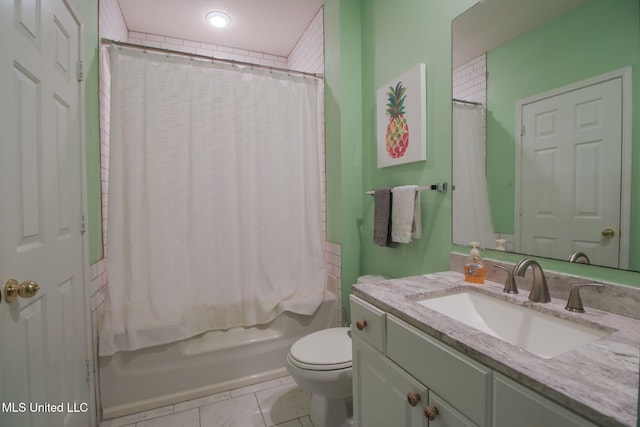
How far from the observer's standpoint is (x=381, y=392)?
102 centimetres

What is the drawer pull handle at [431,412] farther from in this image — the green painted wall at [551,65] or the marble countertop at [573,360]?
the green painted wall at [551,65]

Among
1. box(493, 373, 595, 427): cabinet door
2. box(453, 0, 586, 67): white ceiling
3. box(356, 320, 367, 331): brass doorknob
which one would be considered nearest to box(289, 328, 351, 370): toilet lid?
box(356, 320, 367, 331): brass doorknob

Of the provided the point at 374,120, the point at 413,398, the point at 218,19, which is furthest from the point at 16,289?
the point at 218,19

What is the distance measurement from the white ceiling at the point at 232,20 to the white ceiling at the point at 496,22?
137 cm

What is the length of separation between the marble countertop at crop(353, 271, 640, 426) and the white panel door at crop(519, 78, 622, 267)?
216 millimetres

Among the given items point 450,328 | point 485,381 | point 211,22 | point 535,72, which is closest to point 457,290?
point 450,328

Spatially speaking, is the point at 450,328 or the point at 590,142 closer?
the point at 450,328

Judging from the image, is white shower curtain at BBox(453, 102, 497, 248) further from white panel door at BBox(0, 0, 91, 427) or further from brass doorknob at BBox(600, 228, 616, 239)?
white panel door at BBox(0, 0, 91, 427)

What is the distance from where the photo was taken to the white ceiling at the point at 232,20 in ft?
7.40

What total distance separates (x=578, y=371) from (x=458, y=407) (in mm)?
275

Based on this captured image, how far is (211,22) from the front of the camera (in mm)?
2475

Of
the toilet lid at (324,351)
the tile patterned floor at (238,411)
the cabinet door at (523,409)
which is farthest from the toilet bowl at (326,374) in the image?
the cabinet door at (523,409)

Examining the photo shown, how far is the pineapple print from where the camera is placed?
67.1 inches

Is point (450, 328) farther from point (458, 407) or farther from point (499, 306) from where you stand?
point (499, 306)
